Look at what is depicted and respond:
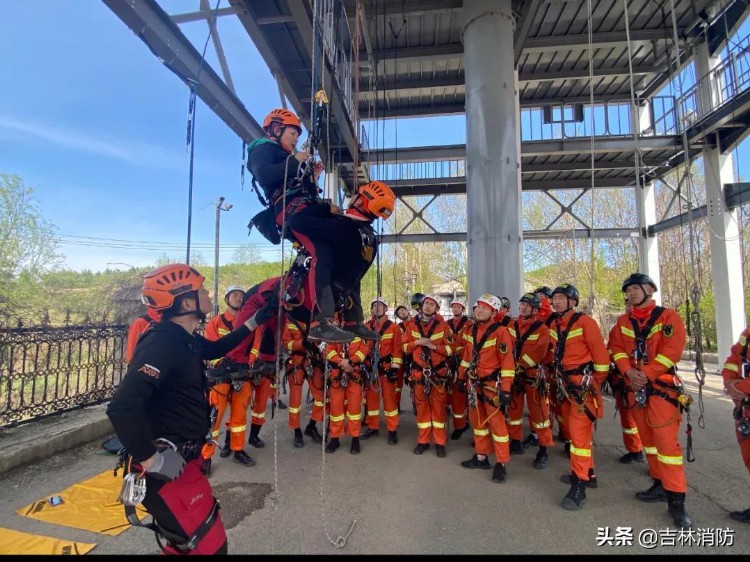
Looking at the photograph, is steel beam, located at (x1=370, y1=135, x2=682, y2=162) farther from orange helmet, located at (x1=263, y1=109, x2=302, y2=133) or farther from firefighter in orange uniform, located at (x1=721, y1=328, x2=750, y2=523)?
firefighter in orange uniform, located at (x1=721, y1=328, x2=750, y2=523)

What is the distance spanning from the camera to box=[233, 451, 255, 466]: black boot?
496cm

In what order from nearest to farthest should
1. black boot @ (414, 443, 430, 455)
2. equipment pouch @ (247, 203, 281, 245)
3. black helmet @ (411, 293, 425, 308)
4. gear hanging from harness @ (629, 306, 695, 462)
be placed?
equipment pouch @ (247, 203, 281, 245), gear hanging from harness @ (629, 306, 695, 462), black boot @ (414, 443, 430, 455), black helmet @ (411, 293, 425, 308)

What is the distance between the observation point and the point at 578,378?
427 centimetres

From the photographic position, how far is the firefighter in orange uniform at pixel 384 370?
602 centimetres

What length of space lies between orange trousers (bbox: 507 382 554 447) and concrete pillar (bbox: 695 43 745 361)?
7601 millimetres

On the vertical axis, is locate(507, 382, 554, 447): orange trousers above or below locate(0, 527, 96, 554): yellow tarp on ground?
above

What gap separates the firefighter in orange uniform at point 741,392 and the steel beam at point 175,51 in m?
5.50

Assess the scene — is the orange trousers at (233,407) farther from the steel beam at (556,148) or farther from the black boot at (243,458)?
the steel beam at (556,148)

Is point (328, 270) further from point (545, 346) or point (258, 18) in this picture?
point (258, 18)

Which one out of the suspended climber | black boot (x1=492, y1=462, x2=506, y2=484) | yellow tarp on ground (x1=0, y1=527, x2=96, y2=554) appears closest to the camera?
the suspended climber

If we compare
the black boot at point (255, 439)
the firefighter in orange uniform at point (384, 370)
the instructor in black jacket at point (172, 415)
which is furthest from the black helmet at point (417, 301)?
the instructor in black jacket at point (172, 415)

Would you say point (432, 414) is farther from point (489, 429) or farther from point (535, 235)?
point (535, 235)

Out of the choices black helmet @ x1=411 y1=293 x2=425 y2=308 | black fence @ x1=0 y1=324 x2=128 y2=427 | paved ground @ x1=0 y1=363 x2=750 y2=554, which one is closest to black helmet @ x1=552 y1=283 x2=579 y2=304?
paved ground @ x1=0 y1=363 x2=750 y2=554

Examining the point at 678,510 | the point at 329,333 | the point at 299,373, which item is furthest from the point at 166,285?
the point at 678,510
